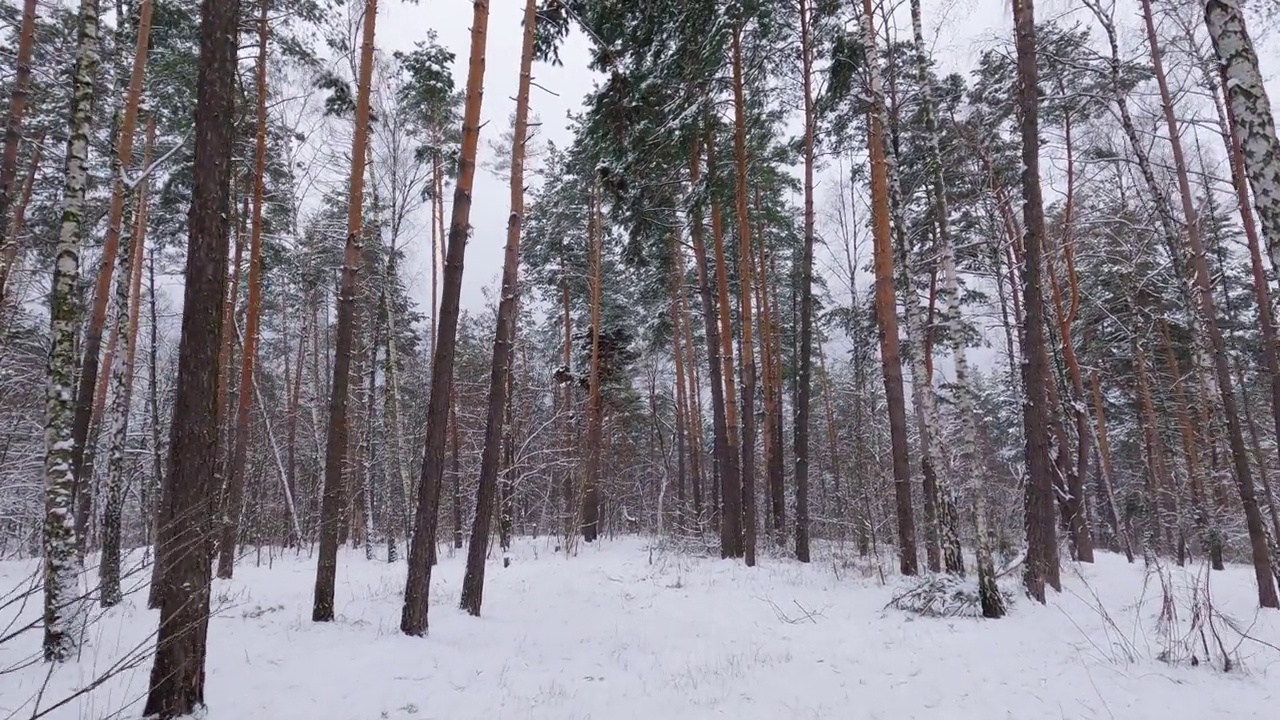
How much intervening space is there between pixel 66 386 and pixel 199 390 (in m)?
2.64

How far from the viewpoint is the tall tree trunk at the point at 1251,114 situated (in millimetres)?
4074

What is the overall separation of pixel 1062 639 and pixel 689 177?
37.0ft

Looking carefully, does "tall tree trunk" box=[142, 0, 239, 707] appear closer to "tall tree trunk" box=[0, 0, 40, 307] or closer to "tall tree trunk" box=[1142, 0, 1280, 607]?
"tall tree trunk" box=[0, 0, 40, 307]

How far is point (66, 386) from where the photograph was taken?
591cm

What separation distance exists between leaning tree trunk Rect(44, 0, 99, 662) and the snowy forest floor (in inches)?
24.4

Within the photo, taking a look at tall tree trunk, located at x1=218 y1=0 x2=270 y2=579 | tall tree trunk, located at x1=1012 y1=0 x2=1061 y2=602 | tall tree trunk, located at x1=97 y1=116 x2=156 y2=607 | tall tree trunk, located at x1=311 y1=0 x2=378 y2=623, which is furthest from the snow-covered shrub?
tall tree trunk, located at x1=218 y1=0 x2=270 y2=579

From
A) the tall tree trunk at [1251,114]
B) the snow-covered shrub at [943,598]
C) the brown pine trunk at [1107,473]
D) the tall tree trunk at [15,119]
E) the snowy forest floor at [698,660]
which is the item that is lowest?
the snowy forest floor at [698,660]

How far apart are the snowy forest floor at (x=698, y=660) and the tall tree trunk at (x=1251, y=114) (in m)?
3.03

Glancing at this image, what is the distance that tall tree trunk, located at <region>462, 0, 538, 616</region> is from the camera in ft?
27.3

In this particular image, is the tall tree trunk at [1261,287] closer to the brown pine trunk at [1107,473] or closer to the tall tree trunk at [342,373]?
the brown pine trunk at [1107,473]

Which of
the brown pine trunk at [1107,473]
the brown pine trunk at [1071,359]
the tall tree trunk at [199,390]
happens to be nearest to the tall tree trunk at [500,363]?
the tall tree trunk at [199,390]

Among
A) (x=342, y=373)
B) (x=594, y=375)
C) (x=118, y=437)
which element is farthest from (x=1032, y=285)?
(x=594, y=375)

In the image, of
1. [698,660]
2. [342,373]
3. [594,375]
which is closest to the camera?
[698,660]

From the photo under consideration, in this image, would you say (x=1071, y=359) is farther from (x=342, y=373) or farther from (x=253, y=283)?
(x=253, y=283)
